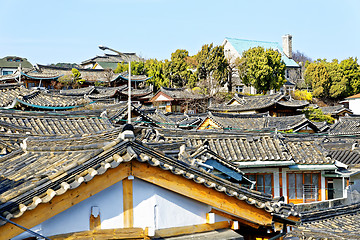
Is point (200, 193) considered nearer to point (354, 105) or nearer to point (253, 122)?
point (253, 122)

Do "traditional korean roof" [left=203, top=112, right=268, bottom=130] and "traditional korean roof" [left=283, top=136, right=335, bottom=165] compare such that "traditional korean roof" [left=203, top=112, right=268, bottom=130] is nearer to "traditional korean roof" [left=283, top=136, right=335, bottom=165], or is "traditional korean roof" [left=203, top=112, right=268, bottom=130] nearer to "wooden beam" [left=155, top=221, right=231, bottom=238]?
"traditional korean roof" [left=283, top=136, right=335, bottom=165]

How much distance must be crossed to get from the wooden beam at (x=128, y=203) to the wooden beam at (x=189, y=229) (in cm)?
48

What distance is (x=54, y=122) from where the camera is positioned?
17844 mm

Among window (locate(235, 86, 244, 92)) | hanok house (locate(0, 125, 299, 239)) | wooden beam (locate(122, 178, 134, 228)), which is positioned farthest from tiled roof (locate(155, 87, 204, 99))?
wooden beam (locate(122, 178, 134, 228))

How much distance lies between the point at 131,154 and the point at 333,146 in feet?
80.4

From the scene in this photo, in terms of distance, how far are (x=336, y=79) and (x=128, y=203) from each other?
76.7 metres

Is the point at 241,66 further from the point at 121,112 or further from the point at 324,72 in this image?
the point at 121,112

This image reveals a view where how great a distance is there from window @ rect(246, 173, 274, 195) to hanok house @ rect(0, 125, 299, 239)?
13.0 meters

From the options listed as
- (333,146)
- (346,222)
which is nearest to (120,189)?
(346,222)

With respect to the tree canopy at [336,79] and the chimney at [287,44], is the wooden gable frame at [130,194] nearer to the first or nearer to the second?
the tree canopy at [336,79]

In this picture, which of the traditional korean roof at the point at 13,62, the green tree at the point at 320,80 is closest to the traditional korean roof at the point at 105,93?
the green tree at the point at 320,80

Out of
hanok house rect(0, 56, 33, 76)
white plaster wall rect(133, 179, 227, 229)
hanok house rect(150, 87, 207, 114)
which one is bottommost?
white plaster wall rect(133, 179, 227, 229)

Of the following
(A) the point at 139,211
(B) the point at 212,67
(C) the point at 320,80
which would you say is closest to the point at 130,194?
(A) the point at 139,211

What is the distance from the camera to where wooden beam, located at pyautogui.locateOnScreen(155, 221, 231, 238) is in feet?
22.1
